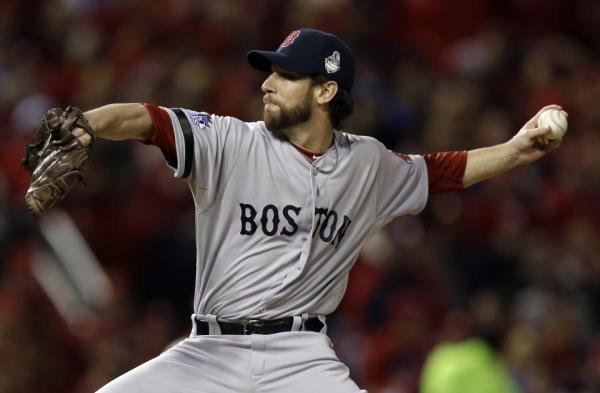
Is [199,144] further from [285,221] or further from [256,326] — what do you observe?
[256,326]

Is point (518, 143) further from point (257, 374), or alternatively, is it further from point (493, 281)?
point (493, 281)

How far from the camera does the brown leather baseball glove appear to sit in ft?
14.0

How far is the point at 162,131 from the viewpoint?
4598 millimetres

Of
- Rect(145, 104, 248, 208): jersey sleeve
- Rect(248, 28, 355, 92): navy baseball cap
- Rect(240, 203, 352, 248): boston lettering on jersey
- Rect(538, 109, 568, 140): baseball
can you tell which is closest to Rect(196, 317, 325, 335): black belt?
Rect(240, 203, 352, 248): boston lettering on jersey

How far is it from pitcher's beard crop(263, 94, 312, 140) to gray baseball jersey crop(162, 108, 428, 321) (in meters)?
0.05

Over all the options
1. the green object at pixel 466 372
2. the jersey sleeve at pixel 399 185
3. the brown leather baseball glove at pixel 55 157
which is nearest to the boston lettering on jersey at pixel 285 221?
the jersey sleeve at pixel 399 185

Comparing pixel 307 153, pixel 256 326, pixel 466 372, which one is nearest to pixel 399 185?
pixel 307 153

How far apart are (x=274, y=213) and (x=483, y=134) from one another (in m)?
5.07

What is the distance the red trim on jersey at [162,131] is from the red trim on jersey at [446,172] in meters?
1.20

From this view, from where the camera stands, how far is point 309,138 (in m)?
5.00

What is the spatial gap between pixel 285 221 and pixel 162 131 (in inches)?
22.5

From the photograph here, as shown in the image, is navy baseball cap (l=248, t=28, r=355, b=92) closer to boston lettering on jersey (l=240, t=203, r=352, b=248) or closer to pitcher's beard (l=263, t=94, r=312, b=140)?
pitcher's beard (l=263, t=94, r=312, b=140)

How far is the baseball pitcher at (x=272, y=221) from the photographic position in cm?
468

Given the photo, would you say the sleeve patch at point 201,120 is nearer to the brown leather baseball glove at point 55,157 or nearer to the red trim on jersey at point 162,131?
the red trim on jersey at point 162,131
